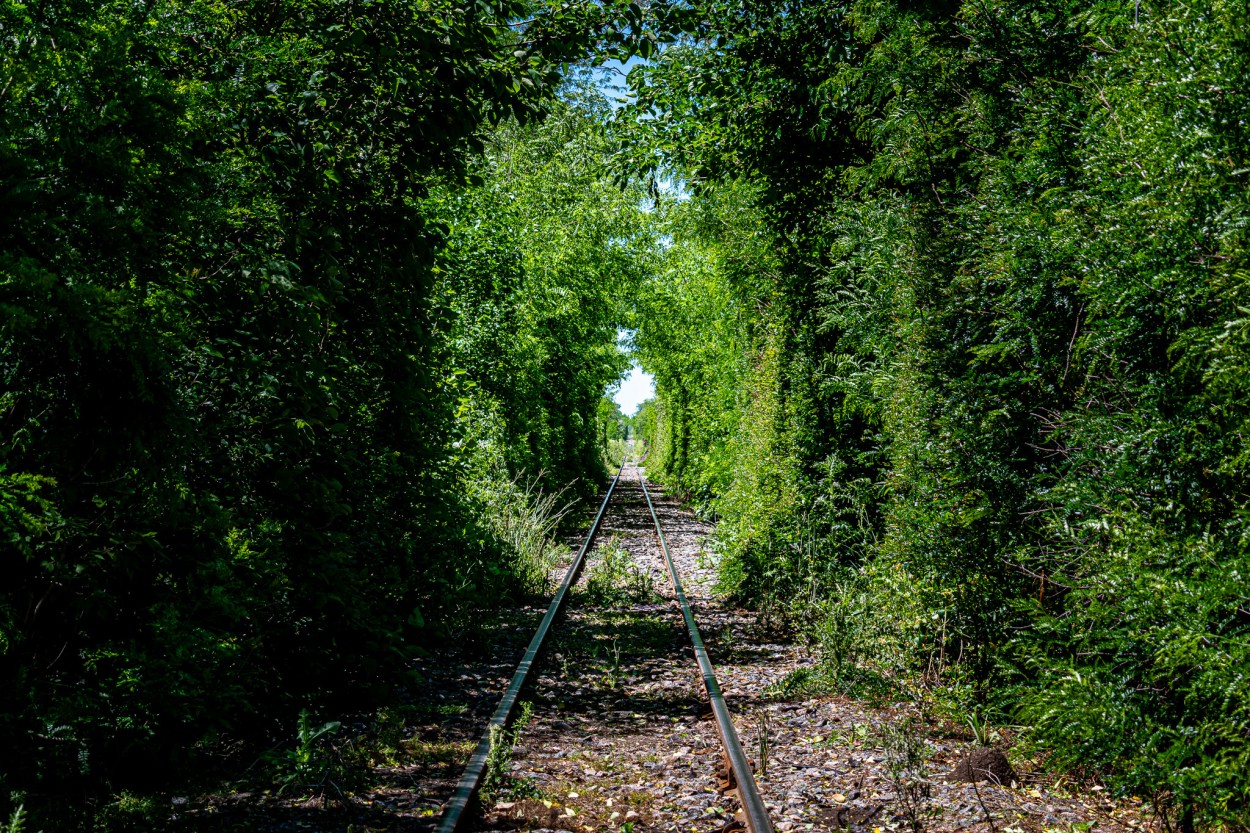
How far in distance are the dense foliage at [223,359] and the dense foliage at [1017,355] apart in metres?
2.93

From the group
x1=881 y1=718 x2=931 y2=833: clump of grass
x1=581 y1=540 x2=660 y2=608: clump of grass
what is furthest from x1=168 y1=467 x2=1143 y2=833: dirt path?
x1=581 y1=540 x2=660 y2=608: clump of grass

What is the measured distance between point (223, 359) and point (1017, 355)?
4.72 meters

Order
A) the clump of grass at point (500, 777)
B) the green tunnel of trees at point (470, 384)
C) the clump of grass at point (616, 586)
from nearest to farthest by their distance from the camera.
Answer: the green tunnel of trees at point (470, 384) → the clump of grass at point (500, 777) → the clump of grass at point (616, 586)

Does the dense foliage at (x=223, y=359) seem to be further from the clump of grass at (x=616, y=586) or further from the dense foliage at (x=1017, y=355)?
the clump of grass at (x=616, y=586)

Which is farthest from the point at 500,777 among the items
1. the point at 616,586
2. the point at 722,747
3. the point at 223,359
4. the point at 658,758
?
the point at 616,586

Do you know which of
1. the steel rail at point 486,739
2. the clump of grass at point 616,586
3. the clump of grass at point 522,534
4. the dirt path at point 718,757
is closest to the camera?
the steel rail at point 486,739

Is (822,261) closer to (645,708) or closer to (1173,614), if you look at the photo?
(645,708)

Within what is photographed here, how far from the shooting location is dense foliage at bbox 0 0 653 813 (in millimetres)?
3027

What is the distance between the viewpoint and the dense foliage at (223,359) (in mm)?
3027

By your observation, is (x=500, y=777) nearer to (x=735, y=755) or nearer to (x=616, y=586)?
(x=735, y=755)

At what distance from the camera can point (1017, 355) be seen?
194 inches

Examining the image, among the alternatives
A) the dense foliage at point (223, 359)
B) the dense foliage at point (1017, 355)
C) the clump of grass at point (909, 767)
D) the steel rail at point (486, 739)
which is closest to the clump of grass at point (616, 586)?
the steel rail at point (486, 739)

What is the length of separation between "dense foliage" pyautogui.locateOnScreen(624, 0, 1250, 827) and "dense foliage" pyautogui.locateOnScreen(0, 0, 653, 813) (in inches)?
115

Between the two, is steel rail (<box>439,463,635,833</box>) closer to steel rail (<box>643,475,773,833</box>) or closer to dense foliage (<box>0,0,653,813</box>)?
dense foliage (<box>0,0,653,813</box>)
